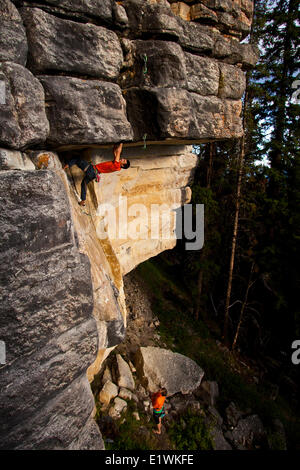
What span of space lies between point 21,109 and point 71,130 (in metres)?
0.68

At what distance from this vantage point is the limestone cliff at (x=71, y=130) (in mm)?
2725

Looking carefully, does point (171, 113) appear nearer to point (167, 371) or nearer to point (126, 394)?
point (126, 394)

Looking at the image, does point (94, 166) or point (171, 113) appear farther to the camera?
point (94, 166)

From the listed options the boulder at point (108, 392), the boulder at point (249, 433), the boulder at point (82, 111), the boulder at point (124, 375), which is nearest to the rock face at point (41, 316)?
the boulder at point (82, 111)

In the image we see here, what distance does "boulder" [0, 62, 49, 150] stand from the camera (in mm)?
2721

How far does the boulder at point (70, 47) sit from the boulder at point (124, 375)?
252 inches

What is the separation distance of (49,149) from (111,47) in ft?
4.92

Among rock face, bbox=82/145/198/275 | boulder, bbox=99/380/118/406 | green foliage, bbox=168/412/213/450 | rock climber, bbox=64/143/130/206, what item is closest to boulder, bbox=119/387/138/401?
boulder, bbox=99/380/118/406

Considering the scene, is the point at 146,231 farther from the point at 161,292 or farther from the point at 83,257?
the point at 161,292

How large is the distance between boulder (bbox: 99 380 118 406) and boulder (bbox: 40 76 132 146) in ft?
17.8

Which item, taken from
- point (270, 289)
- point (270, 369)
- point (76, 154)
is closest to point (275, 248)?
point (270, 289)

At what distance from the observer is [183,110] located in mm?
4441

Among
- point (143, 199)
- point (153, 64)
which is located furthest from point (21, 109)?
point (143, 199)

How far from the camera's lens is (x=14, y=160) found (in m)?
2.85
